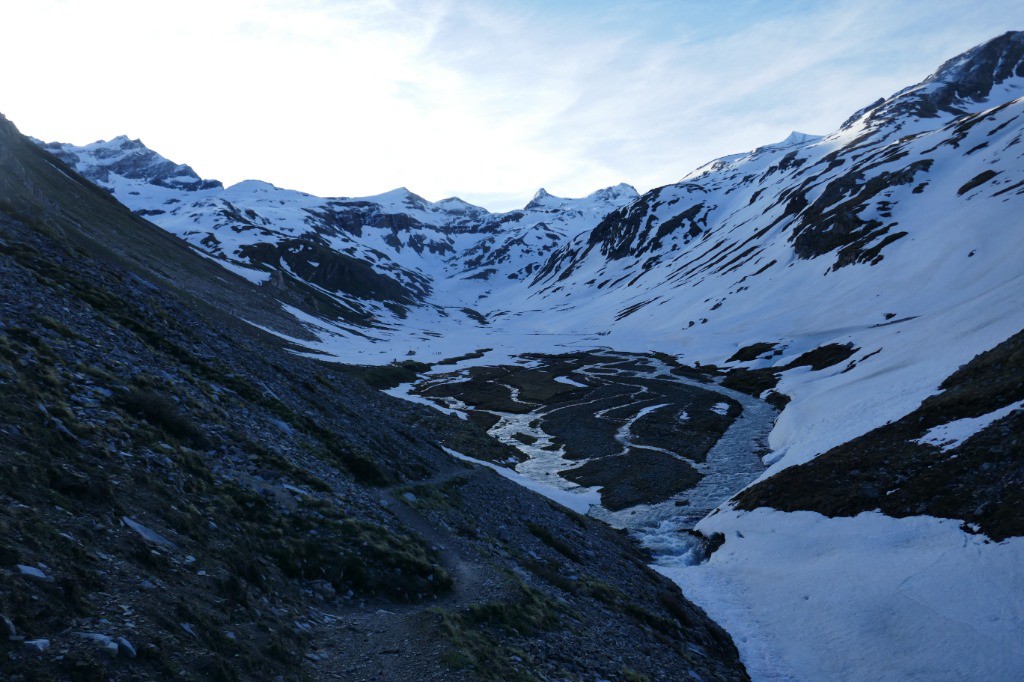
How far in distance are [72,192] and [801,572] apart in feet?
380

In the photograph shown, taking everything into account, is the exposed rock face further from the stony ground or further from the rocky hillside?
the stony ground

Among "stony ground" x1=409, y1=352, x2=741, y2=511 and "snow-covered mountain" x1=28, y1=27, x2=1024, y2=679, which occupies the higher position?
"snow-covered mountain" x1=28, y1=27, x2=1024, y2=679

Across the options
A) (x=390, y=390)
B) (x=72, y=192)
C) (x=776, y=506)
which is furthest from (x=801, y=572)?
(x=72, y=192)

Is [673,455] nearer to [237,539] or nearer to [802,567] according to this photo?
[802,567]

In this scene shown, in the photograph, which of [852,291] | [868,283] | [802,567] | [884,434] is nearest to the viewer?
[802,567]

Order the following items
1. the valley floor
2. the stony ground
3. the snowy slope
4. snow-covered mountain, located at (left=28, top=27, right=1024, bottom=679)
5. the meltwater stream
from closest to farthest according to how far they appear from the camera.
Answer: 1. the valley floor
2. snow-covered mountain, located at (left=28, top=27, right=1024, bottom=679)
3. the meltwater stream
4. the snowy slope
5. the stony ground

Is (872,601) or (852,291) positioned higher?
(852,291)

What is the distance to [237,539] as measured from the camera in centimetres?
1327

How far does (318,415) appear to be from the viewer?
28.3m

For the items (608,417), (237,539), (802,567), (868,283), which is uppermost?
(868,283)

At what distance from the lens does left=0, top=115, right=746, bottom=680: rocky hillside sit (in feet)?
29.2

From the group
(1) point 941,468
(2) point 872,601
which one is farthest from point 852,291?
(2) point 872,601

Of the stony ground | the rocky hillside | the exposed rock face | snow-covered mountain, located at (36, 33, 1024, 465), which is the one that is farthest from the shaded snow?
the stony ground

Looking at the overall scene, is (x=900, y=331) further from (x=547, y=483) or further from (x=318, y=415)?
(x=318, y=415)
